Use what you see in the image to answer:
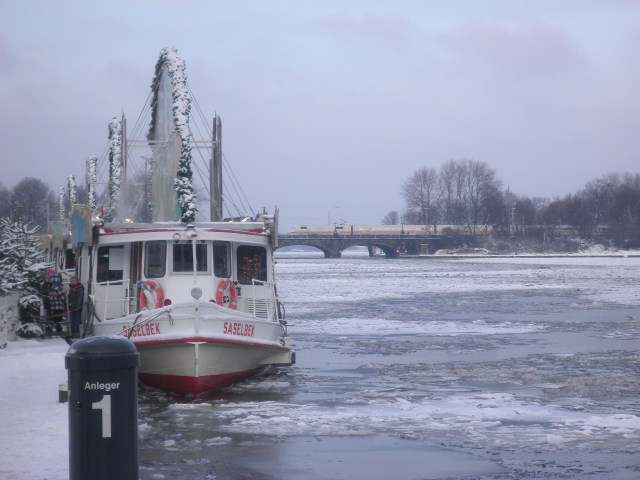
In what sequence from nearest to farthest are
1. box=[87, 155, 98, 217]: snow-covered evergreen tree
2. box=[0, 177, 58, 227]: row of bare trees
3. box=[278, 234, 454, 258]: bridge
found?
box=[87, 155, 98, 217]: snow-covered evergreen tree < box=[0, 177, 58, 227]: row of bare trees < box=[278, 234, 454, 258]: bridge

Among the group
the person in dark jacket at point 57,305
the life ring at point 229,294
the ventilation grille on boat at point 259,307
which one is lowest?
the person in dark jacket at point 57,305

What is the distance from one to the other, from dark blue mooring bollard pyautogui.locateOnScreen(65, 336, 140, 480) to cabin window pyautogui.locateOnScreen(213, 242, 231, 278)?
10.2m

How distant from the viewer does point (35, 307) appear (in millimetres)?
23141

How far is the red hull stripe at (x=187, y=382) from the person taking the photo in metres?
15.1

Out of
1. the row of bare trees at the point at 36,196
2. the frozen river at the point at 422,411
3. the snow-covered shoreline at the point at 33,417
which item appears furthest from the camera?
the row of bare trees at the point at 36,196

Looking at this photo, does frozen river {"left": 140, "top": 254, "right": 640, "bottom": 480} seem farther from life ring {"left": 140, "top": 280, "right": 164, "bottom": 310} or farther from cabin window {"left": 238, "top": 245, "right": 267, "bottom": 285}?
cabin window {"left": 238, "top": 245, "right": 267, "bottom": 285}

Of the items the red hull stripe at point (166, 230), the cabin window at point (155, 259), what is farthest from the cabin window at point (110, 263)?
the cabin window at point (155, 259)

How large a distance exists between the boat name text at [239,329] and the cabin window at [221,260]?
145cm

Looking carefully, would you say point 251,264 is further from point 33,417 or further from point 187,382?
point 33,417

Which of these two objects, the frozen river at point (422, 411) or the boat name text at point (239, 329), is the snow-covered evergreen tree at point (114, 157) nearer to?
the frozen river at point (422, 411)

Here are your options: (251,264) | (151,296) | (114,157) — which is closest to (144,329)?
(151,296)

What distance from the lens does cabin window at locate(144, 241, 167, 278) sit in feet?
55.0

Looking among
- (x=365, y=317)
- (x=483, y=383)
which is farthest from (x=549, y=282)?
(x=483, y=383)

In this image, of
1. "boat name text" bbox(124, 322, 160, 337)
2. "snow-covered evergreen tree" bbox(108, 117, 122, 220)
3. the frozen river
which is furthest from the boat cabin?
"snow-covered evergreen tree" bbox(108, 117, 122, 220)
